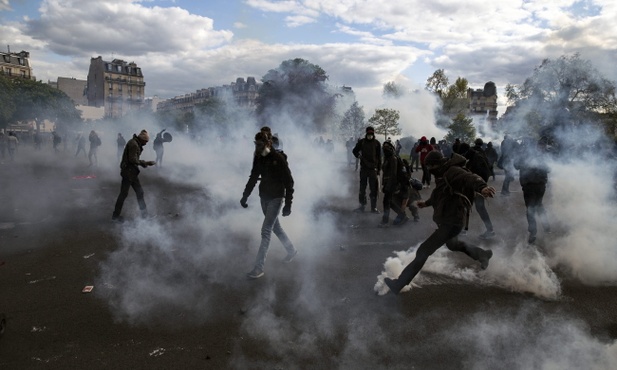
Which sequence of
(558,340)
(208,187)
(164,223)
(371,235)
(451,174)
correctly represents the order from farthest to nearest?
(208,187) → (164,223) → (371,235) → (451,174) → (558,340)

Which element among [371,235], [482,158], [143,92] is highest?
[143,92]

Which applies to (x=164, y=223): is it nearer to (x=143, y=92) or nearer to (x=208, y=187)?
(x=208, y=187)

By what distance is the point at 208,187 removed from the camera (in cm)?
1213

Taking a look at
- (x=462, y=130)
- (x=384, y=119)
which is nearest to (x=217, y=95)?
(x=384, y=119)

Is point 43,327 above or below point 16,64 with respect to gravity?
below

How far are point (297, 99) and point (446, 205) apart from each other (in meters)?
34.6

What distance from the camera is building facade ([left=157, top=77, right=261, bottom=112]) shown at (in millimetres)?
97900

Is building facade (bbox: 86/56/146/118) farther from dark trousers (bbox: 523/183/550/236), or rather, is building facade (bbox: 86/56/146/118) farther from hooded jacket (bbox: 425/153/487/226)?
hooded jacket (bbox: 425/153/487/226)

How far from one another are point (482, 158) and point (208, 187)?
763cm

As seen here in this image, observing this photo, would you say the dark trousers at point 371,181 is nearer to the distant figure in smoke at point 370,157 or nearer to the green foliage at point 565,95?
the distant figure in smoke at point 370,157

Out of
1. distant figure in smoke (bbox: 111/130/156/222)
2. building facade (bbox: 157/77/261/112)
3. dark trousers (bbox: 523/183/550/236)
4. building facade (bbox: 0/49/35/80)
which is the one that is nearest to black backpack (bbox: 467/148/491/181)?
dark trousers (bbox: 523/183/550/236)

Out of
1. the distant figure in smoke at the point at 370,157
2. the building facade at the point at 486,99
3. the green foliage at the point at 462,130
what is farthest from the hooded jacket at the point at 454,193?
the building facade at the point at 486,99

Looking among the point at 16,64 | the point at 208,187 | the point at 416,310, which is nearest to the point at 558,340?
the point at 416,310

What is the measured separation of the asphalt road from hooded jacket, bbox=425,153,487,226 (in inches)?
35.3
